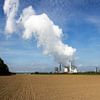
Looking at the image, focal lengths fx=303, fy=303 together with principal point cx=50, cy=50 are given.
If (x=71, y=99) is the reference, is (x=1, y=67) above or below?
above

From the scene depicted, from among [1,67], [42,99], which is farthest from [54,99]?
[1,67]

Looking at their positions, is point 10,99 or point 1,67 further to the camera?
point 1,67

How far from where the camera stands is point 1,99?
2117 cm

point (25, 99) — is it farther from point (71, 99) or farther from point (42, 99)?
point (71, 99)

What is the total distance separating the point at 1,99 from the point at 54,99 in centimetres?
371

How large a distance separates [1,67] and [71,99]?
115m

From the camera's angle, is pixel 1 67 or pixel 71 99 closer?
pixel 71 99

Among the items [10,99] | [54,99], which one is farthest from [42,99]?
[10,99]

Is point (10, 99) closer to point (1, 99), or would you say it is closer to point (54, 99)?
point (1, 99)

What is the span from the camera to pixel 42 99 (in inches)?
848

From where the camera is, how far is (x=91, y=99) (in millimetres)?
21562

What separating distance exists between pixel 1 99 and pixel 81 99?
5.65m

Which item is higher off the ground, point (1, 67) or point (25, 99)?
point (1, 67)

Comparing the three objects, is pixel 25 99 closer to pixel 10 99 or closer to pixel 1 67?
pixel 10 99
